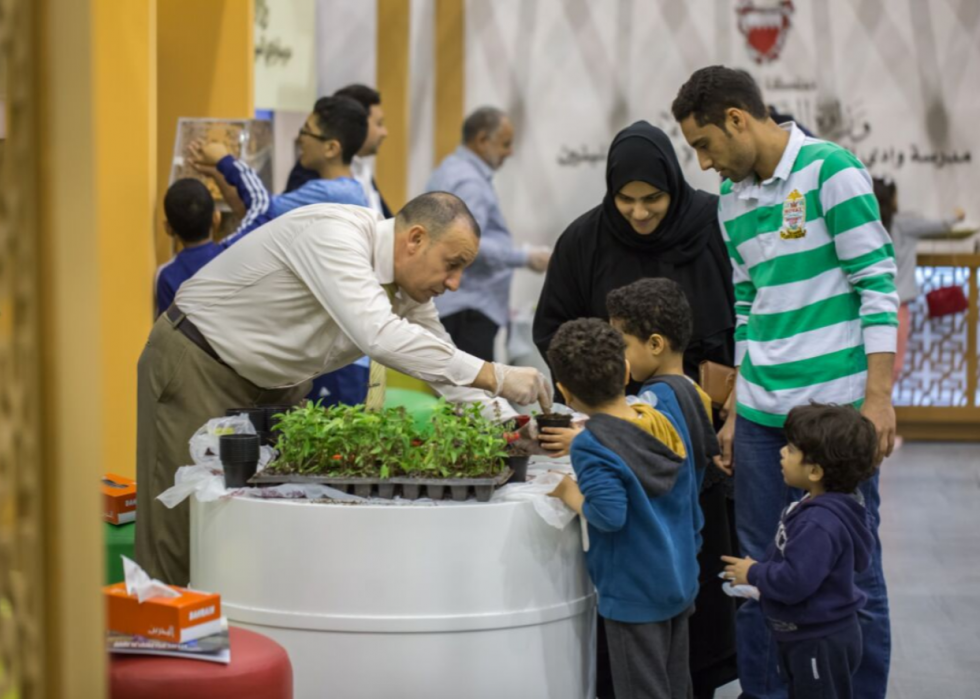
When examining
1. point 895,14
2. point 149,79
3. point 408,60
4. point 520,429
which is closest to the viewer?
point 520,429

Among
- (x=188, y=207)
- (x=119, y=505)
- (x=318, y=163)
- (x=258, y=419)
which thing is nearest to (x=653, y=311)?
(x=258, y=419)

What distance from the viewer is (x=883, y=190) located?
26.0ft

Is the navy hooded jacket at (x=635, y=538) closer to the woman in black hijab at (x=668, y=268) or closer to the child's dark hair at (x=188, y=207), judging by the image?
the woman in black hijab at (x=668, y=268)

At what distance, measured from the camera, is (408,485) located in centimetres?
257

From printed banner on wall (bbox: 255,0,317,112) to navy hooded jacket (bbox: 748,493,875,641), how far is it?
607 cm

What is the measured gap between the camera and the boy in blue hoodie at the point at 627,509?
8.72 feet

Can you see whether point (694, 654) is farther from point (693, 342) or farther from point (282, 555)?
point (282, 555)

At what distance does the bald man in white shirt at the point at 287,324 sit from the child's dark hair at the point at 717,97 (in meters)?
0.57

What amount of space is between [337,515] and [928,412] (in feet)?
24.6

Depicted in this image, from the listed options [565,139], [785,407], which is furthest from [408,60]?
[785,407]

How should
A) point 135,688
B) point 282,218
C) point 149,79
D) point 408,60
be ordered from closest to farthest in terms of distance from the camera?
point 135,688 → point 282,218 → point 149,79 → point 408,60

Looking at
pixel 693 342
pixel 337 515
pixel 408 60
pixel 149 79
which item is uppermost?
pixel 408 60

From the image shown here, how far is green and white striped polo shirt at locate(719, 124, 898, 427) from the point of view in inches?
115

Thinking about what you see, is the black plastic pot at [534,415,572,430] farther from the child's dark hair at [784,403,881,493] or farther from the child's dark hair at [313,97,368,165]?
the child's dark hair at [313,97,368,165]
